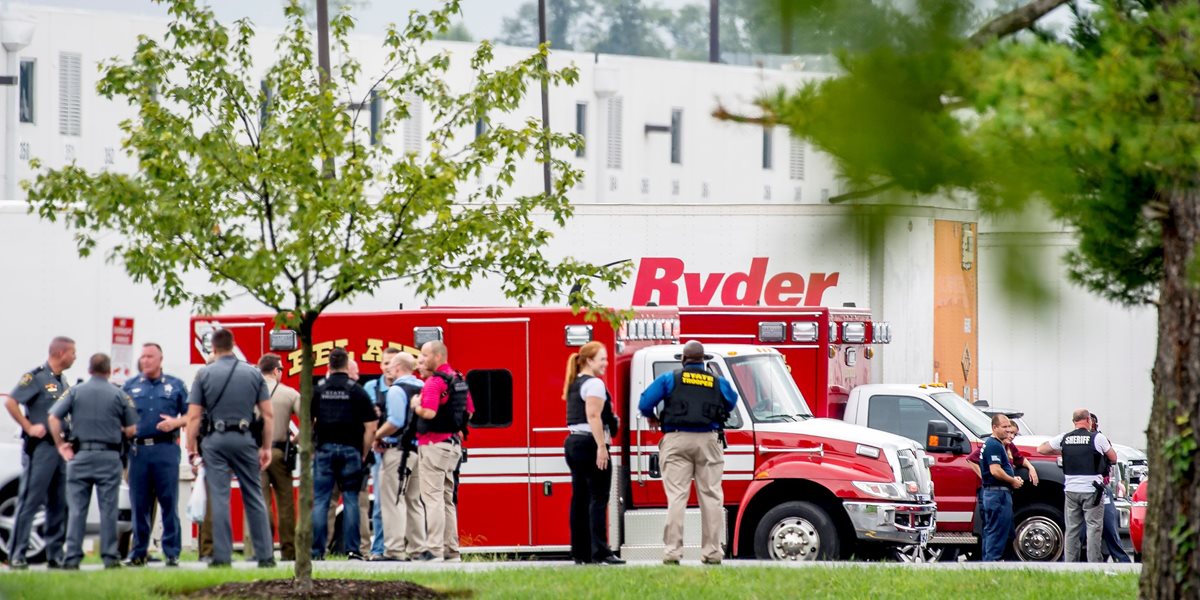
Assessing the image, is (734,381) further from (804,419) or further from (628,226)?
(628,226)

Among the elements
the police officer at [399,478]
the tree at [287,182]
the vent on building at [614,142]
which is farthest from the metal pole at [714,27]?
the vent on building at [614,142]

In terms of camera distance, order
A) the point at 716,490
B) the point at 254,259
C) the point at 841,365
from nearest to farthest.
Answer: the point at 254,259, the point at 716,490, the point at 841,365

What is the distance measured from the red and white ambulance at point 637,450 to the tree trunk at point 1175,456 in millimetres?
5121

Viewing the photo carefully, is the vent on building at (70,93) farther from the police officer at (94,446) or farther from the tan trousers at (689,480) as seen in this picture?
the tan trousers at (689,480)

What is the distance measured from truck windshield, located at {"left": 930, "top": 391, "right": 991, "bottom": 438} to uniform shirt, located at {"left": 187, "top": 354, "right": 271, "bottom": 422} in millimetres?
7159

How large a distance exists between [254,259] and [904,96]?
7211mm

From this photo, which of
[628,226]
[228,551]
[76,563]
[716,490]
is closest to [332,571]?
[228,551]

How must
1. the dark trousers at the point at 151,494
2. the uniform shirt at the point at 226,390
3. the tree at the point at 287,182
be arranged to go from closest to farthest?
the tree at the point at 287,182 < the uniform shirt at the point at 226,390 < the dark trousers at the point at 151,494

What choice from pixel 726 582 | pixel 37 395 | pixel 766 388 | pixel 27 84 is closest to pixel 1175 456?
pixel 726 582

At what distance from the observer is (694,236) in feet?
65.2

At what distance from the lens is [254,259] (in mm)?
10242

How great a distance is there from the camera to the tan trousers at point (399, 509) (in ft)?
45.8

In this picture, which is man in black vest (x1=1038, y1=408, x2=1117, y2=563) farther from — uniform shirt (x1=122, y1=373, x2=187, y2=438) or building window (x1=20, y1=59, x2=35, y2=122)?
building window (x1=20, y1=59, x2=35, y2=122)

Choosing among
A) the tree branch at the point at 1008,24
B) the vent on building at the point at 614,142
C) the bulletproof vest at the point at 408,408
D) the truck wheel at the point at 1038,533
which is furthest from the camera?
the vent on building at the point at 614,142
